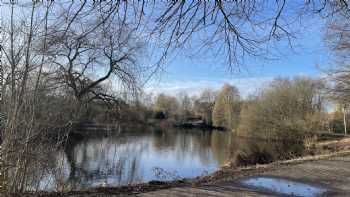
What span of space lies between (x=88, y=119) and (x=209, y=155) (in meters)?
16.8

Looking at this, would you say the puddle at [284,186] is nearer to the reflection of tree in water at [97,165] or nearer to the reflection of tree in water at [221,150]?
the reflection of tree in water at [97,165]

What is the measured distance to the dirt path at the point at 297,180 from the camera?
7.20 m

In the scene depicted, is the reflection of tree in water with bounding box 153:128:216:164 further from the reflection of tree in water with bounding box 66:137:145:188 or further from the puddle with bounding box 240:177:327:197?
the puddle with bounding box 240:177:327:197

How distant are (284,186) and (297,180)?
3.29 ft

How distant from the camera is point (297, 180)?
29.3 feet

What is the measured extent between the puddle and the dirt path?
0.76ft

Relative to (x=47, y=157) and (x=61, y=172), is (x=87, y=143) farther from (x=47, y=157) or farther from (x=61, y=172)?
(x=47, y=157)

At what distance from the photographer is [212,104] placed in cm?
6394

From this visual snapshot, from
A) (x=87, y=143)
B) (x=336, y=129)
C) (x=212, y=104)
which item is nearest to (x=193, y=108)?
(x=212, y=104)

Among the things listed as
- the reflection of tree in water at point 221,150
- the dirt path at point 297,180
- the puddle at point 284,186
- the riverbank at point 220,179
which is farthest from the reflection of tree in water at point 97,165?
the reflection of tree in water at point 221,150

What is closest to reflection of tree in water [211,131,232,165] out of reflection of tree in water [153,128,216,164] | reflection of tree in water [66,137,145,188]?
reflection of tree in water [153,128,216,164]

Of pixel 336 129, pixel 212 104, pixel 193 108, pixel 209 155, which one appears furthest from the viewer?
pixel 193 108

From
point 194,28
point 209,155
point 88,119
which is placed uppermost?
point 194,28

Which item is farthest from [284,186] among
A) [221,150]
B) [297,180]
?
[221,150]
